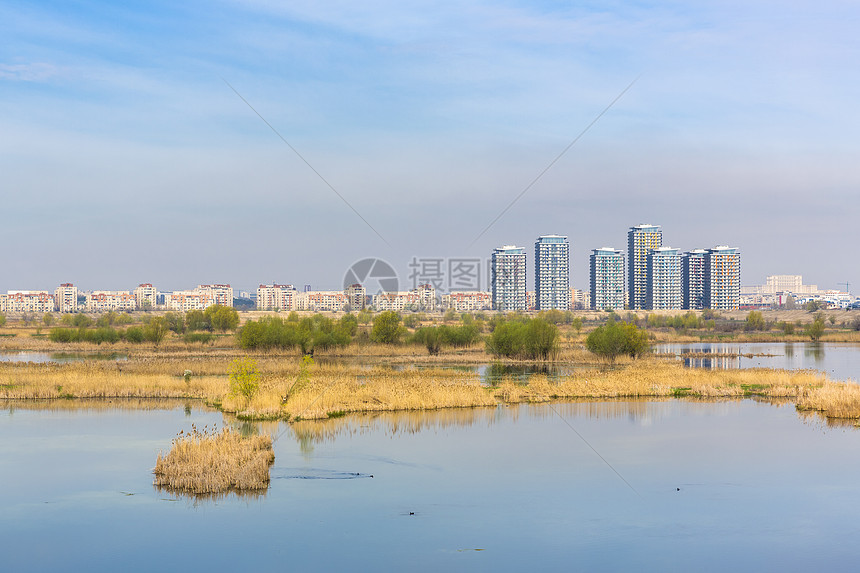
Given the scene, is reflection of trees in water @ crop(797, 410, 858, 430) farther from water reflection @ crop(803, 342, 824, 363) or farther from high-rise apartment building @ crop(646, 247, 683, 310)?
high-rise apartment building @ crop(646, 247, 683, 310)

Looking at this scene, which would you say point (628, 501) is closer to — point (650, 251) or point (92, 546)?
point (92, 546)

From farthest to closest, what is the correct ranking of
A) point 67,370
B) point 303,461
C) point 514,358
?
point 514,358
point 67,370
point 303,461

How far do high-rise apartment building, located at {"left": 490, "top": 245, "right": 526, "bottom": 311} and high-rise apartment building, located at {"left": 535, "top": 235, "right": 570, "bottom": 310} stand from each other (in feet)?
103

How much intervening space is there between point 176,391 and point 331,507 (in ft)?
54.0

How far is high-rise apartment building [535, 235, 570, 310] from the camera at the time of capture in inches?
7407

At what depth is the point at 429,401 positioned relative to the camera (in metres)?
27.0

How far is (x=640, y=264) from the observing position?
190500 mm

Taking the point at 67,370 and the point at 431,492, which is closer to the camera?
the point at 431,492

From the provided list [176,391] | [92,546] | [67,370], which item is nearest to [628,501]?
[92,546]

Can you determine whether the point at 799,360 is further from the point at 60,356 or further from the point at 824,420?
the point at 60,356

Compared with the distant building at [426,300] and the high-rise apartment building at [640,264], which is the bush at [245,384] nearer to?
the distant building at [426,300]

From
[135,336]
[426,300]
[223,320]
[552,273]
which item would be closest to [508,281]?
[426,300]

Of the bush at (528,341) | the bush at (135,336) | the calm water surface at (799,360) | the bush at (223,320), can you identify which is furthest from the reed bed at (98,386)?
the bush at (223,320)

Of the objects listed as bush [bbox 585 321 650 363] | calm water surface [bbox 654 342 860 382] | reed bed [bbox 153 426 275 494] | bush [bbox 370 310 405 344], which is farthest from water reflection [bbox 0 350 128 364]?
calm water surface [bbox 654 342 860 382]
